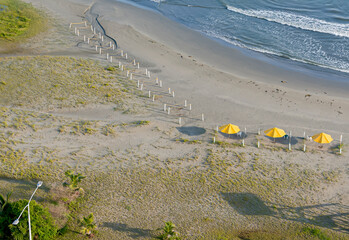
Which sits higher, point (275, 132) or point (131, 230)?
point (275, 132)

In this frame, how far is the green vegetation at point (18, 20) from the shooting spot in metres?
66.3

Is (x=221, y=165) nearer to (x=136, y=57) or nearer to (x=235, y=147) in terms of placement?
(x=235, y=147)

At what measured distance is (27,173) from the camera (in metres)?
36.0

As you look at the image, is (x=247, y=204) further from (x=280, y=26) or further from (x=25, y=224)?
(x=280, y=26)

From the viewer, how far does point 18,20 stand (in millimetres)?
71625

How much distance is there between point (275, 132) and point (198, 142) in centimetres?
908

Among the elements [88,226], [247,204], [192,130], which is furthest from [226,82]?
[88,226]

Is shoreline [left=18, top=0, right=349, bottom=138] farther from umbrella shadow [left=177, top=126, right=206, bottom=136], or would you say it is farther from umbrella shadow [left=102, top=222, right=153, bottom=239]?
umbrella shadow [left=102, top=222, right=153, bottom=239]

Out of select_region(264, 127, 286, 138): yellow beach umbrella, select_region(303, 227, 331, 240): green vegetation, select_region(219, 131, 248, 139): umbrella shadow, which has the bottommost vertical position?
select_region(303, 227, 331, 240): green vegetation

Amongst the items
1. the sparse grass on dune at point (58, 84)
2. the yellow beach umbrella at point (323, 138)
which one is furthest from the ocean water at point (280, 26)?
the sparse grass on dune at point (58, 84)

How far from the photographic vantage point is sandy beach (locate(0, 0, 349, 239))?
33156mm

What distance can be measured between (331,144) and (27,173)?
112 ft

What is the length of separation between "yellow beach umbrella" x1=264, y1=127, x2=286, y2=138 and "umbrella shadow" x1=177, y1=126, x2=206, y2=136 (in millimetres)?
7719

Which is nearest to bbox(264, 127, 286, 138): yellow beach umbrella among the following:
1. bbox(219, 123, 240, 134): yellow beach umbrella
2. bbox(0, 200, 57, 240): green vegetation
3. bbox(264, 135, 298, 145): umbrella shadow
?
bbox(264, 135, 298, 145): umbrella shadow
